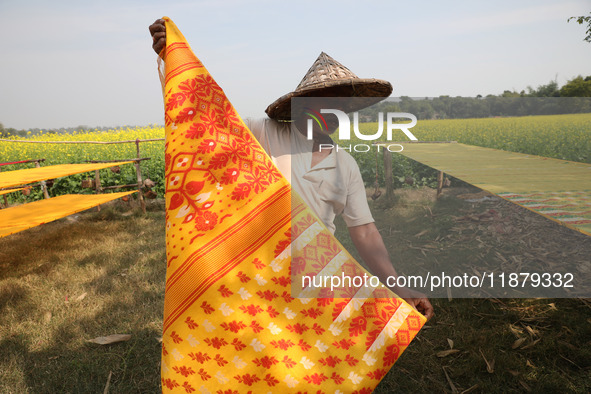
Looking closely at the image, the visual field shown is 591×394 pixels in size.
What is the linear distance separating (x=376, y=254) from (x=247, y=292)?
829 millimetres

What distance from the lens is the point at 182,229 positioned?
138cm

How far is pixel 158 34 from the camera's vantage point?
1.66 metres

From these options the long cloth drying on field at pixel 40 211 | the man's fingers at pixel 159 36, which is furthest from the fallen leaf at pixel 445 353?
the long cloth drying on field at pixel 40 211

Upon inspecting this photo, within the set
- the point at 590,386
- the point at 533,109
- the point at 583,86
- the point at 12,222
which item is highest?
the point at 583,86

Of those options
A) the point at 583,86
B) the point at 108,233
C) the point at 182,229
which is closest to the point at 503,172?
the point at 583,86

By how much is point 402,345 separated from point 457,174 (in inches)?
70.3

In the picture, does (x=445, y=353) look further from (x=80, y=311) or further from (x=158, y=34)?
(x=80, y=311)

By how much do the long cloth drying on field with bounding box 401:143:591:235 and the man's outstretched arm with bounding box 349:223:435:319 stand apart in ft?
3.29

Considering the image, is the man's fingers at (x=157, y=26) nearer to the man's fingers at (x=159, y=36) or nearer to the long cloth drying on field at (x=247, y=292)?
the man's fingers at (x=159, y=36)

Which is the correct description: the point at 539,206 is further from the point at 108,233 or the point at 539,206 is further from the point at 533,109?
the point at 108,233

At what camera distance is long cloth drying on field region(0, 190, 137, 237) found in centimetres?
417

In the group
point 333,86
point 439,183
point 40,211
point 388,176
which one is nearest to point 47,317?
point 40,211

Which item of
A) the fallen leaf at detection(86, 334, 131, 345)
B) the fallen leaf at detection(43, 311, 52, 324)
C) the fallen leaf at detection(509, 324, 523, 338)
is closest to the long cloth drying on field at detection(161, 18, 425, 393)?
the fallen leaf at detection(86, 334, 131, 345)

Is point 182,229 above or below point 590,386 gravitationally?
above
